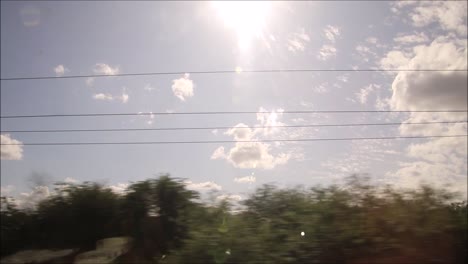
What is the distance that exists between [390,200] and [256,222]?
3.39 metres

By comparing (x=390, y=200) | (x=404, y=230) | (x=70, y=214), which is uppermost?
(x=70, y=214)

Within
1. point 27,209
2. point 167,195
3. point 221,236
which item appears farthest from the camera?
point 27,209

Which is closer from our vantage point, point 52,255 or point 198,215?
point 198,215

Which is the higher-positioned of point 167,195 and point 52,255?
point 167,195

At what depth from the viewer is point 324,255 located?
860cm

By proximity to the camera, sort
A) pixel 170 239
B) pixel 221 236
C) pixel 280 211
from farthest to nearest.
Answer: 1. pixel 170 239
2. pixel 280 211
3. pixel 221 236

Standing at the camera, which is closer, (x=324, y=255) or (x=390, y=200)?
(x=324, y=255)

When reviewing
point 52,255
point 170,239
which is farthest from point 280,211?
point 52,255

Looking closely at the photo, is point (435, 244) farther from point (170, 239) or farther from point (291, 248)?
point (170, 239)

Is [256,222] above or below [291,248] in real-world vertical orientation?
above

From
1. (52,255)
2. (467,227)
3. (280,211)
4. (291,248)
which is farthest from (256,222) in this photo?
(52,255)

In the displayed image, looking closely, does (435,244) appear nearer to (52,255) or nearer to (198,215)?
(198,215)

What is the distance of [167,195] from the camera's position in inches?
578

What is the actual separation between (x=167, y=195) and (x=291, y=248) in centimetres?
737
